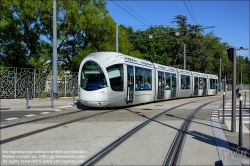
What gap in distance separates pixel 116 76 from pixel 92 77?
4.10ft

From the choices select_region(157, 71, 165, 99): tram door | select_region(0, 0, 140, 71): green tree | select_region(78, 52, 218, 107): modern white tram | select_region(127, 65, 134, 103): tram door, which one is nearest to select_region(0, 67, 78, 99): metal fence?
select_region(0, 0, 140, 71): green tree

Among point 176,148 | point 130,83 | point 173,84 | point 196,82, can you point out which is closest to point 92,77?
point 130,83

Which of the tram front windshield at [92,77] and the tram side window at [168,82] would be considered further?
the tram side window at [168,82]

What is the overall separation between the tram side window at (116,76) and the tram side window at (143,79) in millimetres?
2025

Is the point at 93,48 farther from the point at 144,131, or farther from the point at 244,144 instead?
the point at 244,144

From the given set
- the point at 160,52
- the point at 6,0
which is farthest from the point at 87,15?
the point at 160,52

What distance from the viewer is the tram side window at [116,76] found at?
16.2 meters

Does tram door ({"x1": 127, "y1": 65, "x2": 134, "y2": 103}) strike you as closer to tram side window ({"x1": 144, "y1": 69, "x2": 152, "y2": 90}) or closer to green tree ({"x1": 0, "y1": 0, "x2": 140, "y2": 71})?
tram side window ({"x1": 144, "y1": 69, "x2": 152, "y2": 90})

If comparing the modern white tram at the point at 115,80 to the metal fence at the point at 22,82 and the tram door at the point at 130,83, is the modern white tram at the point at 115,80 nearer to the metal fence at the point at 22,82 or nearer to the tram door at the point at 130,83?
the tram door at the point at 130,83

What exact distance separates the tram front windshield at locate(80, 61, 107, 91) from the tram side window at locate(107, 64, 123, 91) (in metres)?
0.41

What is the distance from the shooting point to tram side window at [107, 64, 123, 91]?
53.0ft

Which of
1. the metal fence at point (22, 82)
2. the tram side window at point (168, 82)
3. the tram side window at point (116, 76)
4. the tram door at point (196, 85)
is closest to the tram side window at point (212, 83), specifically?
the tram door at point (196, 85)

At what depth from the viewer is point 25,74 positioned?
1049 inches

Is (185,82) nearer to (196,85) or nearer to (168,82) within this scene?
(196,85)
